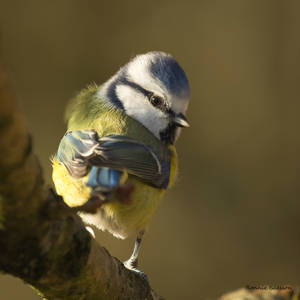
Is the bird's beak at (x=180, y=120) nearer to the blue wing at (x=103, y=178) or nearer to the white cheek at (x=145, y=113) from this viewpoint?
the white cheek at (x=145, y=113)

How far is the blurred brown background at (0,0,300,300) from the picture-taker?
2.70 m

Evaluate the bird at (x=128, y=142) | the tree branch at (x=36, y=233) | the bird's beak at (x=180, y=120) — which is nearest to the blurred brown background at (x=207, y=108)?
the bird at (x=128, y=142)

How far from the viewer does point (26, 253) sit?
0.82 metres

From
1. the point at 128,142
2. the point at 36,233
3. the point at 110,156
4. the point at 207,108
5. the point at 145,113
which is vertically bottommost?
the point at 36,233

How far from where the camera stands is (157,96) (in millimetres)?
1700

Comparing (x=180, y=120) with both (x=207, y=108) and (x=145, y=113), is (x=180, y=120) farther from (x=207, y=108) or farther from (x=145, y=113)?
(x=207, y=108)

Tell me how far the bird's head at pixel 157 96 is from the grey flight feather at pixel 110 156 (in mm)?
143

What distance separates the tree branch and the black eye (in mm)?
733

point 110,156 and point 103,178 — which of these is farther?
point 110,156

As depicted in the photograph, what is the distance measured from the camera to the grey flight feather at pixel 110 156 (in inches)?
53.3

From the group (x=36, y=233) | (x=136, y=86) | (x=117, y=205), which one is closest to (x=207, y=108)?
(x=136, y=86)

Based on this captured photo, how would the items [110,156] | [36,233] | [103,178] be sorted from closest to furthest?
[36,233] → [103,178] → [110,156]

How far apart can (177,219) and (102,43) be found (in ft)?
3.79

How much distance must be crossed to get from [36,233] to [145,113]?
976 millimetres
